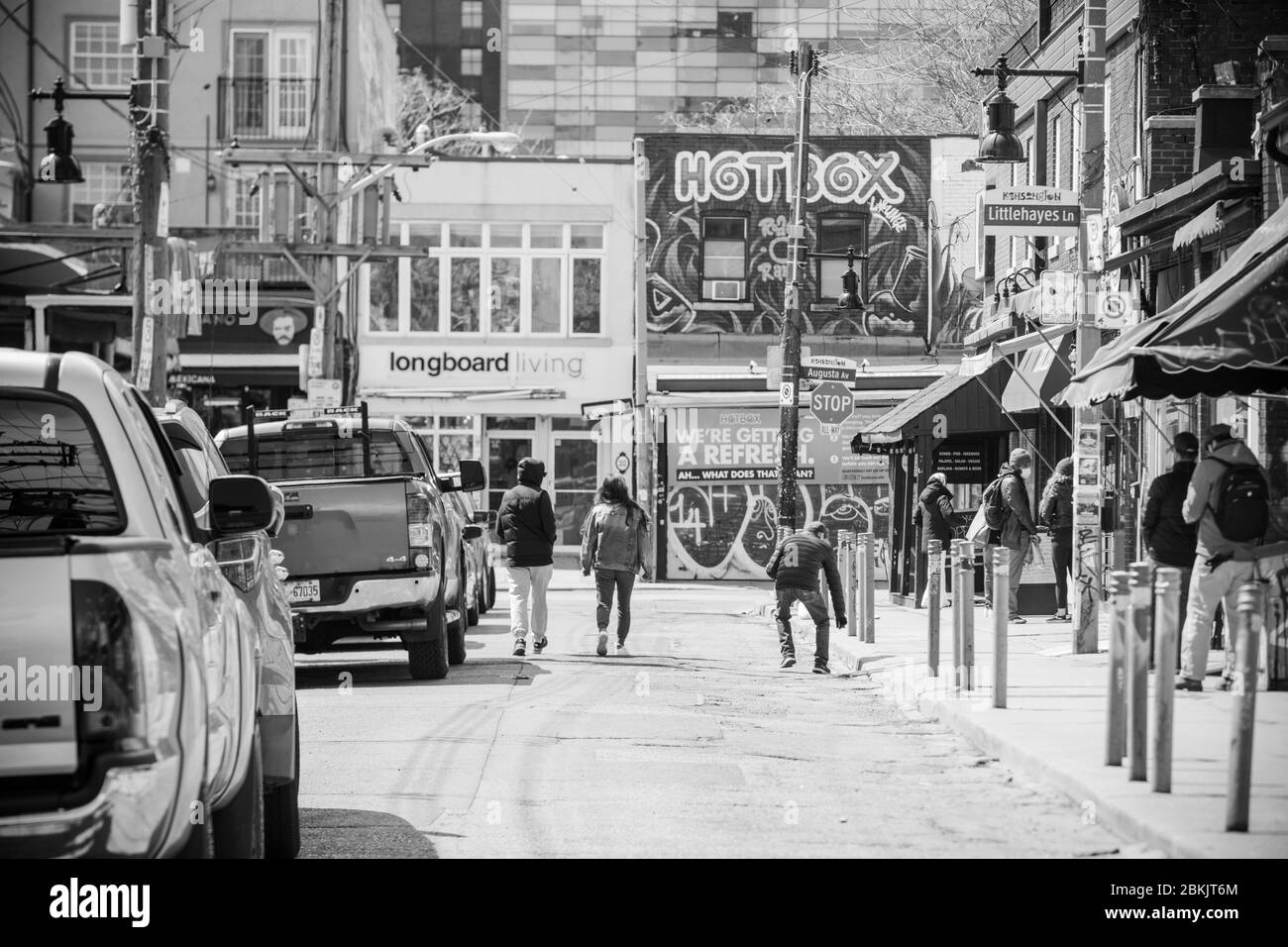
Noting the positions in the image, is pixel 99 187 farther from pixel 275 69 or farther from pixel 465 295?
pixel 465 295

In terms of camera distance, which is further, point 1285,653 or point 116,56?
point 116,56

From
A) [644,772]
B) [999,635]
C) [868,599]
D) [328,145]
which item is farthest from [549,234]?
[644,772]

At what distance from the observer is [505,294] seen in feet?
126

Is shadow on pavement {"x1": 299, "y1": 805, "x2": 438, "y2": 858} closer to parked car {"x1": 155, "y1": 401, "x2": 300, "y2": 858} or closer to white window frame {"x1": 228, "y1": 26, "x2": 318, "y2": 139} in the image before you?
parked car {"x1": 155, "y1": 401, "x2": 300, "y2": 858}

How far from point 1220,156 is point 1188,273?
1429 mm

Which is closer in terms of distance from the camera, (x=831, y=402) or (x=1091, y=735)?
(x=1091, y=735)

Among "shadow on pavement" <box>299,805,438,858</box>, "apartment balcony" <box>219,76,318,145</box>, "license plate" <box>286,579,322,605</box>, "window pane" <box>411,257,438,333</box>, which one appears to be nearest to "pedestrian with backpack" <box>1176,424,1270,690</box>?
"license plate" <box>286,579,322,605</box>

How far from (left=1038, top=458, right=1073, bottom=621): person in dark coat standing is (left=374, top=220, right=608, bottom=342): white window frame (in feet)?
57.8

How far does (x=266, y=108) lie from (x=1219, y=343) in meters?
30.9

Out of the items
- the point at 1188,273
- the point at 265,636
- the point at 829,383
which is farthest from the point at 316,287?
the point at 265,636

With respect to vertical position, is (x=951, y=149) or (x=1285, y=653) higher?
(x=951, y=149)

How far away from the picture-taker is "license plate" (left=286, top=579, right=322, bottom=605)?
1442cm
